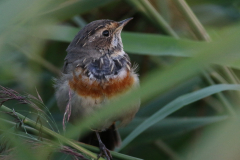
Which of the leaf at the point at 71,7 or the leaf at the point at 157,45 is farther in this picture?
the leaf at the point at 71,7

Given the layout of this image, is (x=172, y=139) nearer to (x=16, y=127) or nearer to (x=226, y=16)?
(x=226, y=16)

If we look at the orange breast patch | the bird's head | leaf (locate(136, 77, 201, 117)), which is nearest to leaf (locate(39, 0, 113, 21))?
the bird's head

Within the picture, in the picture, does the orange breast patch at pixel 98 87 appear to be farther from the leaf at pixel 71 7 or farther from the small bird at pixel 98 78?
the leaf at pixel 71 7

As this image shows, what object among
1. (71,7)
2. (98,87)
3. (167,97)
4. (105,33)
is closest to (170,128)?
(167,97)

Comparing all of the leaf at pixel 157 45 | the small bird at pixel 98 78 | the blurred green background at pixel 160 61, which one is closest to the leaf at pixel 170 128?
the blurred green background at pixel 160 61

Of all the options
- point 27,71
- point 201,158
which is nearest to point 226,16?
point 27,71

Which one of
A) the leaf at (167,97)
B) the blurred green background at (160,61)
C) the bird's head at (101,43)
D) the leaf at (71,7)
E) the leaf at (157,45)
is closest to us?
the blurred green background at (160,61)

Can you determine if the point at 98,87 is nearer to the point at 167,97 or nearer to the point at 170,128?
the point at 167,97

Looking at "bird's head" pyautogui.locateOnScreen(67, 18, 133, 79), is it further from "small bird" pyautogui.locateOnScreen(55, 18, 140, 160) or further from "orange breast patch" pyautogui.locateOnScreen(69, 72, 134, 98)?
"orange breast patch" pyautogui.locateOnScreen(69, 72, 134, 98)
